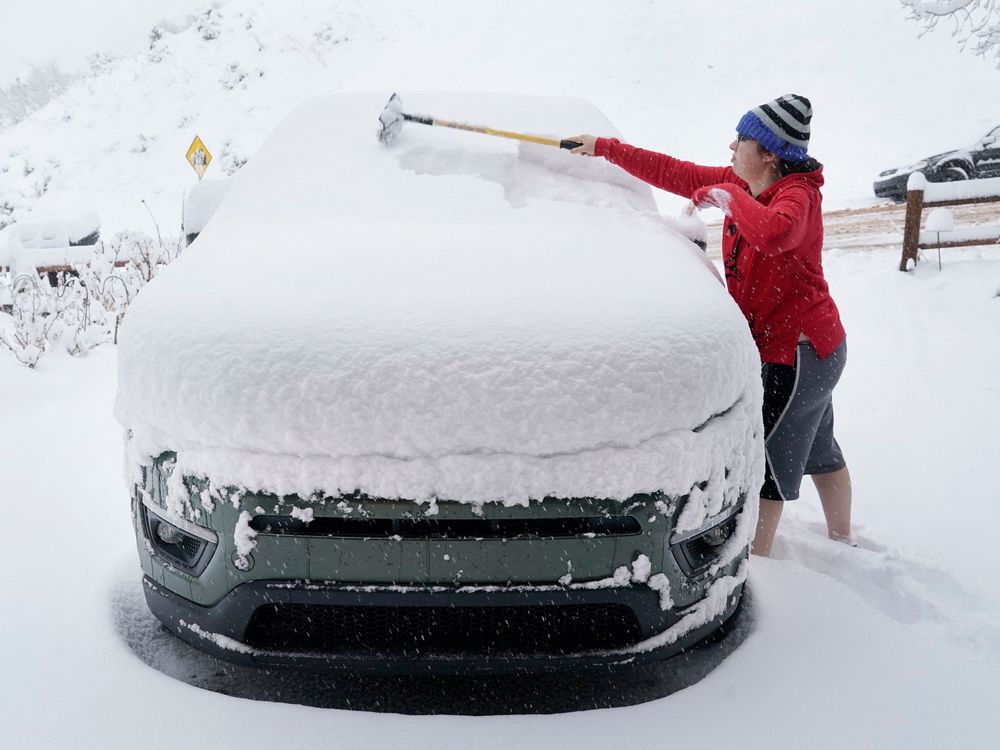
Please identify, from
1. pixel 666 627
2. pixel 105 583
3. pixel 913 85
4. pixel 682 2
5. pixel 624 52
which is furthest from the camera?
pixel 682 2

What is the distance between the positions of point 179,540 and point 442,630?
2.06 feet

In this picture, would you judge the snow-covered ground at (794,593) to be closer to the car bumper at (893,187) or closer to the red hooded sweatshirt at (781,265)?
the red hooded sweatshirt at (781,265)

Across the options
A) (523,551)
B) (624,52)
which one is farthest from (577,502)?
(624,52)

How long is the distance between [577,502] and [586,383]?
0.24m

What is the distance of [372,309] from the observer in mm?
1713

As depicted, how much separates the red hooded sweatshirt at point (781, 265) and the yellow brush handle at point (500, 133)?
2.12 ft

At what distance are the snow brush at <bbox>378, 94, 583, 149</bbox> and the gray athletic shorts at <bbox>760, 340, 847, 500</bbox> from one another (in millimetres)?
1114

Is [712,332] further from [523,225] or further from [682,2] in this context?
[682,2]

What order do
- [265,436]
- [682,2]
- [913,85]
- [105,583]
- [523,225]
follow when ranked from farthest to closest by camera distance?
[682,2] < [913,85] < [523,225] < [105,583] < [265,436]

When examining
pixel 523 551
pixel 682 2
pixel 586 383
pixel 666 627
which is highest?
pixel 682 2

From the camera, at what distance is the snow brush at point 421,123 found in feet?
9.27

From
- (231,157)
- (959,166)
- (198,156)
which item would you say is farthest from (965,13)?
(231,157)

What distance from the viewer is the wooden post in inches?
280

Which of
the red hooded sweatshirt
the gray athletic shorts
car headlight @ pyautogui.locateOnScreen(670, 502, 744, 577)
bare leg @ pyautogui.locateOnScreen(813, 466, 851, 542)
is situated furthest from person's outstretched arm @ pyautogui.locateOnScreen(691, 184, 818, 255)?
bare leg @ pyautogui.locateOnScreen(813, 466, 851, 542)
